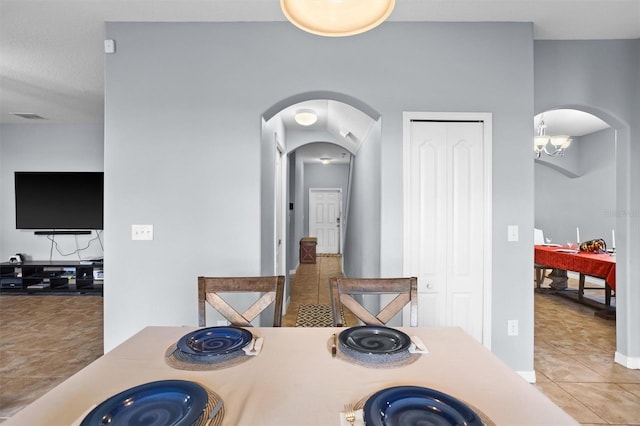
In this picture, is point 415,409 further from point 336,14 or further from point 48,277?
point 48,277

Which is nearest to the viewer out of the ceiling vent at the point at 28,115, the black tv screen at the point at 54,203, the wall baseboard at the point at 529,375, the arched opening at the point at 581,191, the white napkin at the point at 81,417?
the white napkin at the point at 81,417

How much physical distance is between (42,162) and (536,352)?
723 centimetres

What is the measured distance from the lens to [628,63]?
9.11ft

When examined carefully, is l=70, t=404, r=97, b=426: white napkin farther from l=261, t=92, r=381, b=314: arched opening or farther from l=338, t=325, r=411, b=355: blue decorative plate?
l=261, t=92, r=381, b=314: arched opening

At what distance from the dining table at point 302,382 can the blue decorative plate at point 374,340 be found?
1.8 inches

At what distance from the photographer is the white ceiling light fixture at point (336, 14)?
3.62 feet

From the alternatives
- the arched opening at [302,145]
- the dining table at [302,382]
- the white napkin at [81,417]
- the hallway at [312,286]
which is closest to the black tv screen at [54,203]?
the arched opening at [302,145]

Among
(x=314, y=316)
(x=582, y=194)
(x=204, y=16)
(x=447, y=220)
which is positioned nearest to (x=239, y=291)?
(x=447, y=220)

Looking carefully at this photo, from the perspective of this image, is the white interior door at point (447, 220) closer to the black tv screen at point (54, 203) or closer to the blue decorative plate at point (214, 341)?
the blue decorative plate at point (214, 341)

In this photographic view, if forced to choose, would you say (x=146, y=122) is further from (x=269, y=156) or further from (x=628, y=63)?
(x=628, y=63)

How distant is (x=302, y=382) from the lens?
38.8 inches

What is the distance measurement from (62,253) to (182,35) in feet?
15.7

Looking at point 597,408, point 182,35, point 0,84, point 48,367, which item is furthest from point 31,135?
point 597,408

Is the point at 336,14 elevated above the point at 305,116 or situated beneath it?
situated beneath
